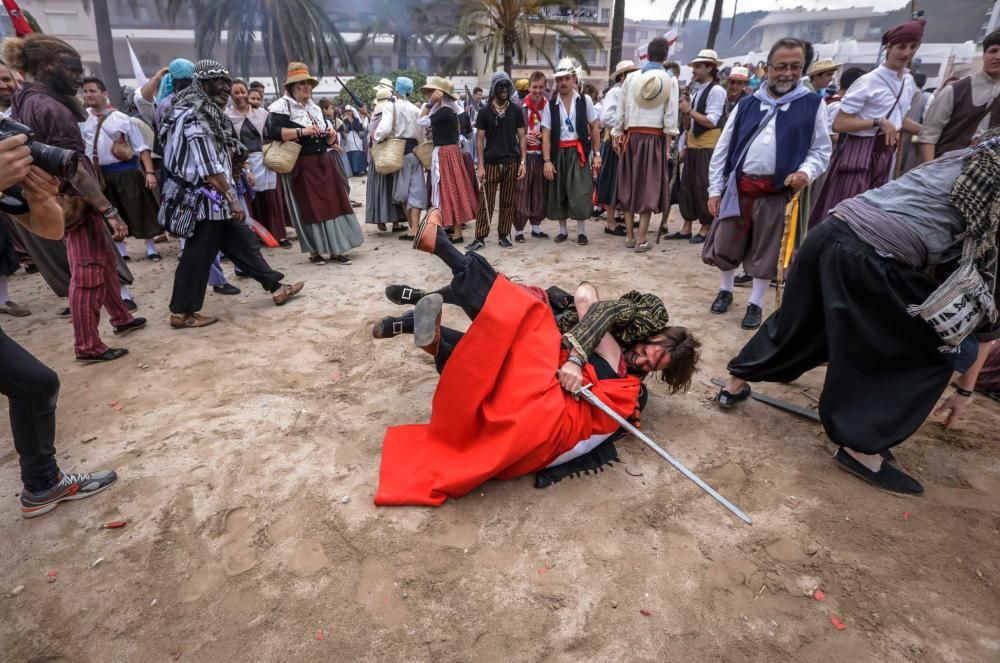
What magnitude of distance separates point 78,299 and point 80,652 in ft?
8.29

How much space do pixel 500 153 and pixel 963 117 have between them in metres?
3.82

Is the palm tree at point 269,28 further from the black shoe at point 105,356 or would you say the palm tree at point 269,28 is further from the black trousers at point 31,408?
the black trousers at point 31,408

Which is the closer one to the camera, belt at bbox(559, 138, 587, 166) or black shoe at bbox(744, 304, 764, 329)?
black shoe at bbox(744, 304, 764, 329)

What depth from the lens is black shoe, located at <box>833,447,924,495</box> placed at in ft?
7.16

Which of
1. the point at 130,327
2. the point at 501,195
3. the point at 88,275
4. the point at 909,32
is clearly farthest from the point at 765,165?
the point at 130,327

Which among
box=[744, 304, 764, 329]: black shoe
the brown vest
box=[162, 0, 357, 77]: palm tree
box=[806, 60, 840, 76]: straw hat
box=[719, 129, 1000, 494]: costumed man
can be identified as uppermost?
box=[162, 0, 357, 77]: palm tree

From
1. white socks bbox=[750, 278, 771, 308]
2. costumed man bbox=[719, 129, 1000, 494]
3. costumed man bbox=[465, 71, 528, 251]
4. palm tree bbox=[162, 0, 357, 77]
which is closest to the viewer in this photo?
costumed man bbox=[719, 129, 1000, 494]

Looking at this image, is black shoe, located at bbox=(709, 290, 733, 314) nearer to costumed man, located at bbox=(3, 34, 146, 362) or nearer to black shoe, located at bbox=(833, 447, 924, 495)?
black shoe, located at bbox=(833, 447, 924, 495)

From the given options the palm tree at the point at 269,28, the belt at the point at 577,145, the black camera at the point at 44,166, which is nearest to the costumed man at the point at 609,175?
the belt at the point at 577,145

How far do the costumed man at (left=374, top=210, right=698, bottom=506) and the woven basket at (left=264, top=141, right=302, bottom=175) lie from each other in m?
3.15

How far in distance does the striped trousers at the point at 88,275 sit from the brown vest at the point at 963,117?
5820mm

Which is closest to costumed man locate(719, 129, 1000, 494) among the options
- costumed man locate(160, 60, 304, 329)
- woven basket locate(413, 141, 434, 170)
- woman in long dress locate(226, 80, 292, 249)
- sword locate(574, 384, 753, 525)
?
sword locate(574, 384, 753, 525)

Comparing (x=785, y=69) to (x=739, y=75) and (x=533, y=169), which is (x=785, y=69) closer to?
(x=739, y=75)

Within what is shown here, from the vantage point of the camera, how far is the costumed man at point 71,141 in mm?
3225
